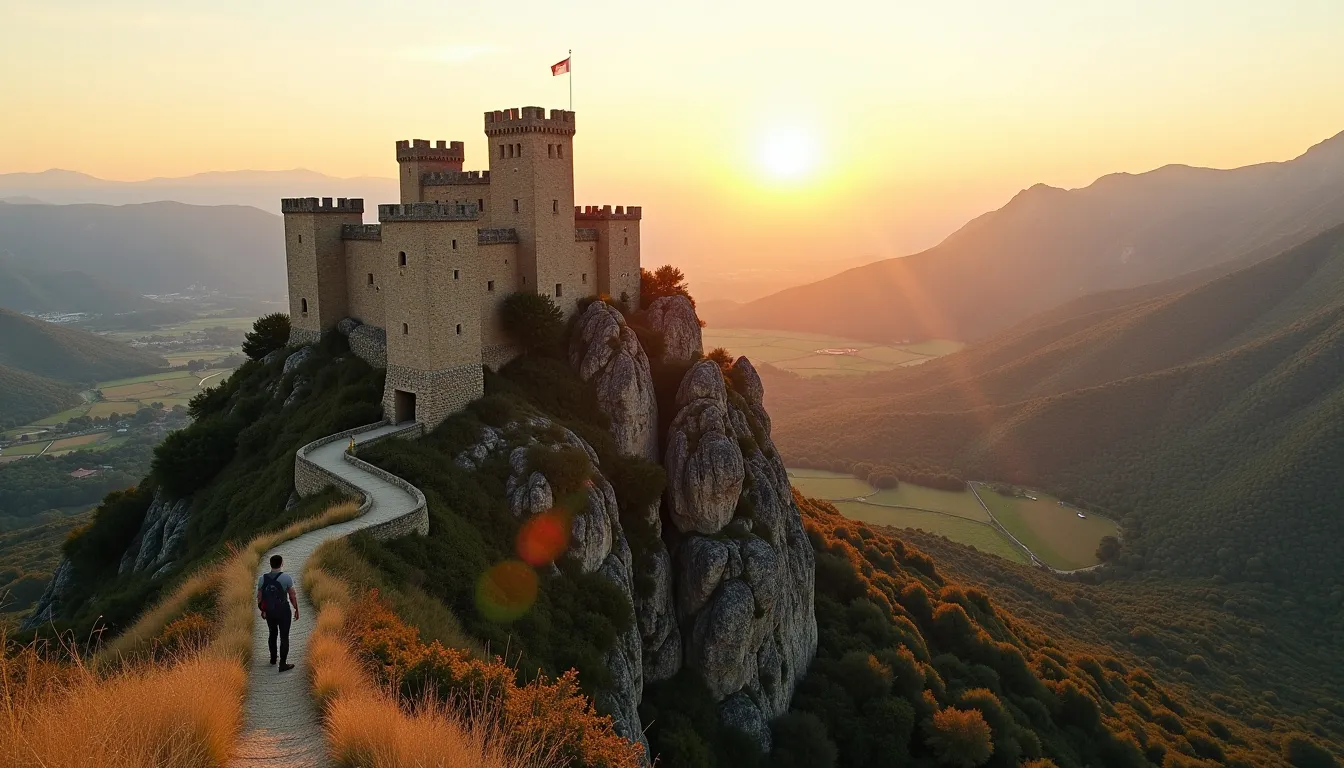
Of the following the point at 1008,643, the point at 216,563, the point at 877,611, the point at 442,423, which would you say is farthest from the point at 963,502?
the point at 216,563

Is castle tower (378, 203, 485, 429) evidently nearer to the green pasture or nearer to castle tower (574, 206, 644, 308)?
castle tower (574, 206, 644, 308)

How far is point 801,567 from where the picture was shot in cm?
5366

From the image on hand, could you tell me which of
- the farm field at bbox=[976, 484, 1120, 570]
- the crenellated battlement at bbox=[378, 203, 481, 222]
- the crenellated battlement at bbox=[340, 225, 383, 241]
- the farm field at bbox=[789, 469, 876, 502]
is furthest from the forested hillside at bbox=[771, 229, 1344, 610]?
the crenellated battlement at bbox=[340, 225, 383, 241]

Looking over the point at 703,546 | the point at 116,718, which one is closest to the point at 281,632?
the point at 116,718

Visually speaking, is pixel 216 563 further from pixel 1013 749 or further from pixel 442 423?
pixel 1013 749

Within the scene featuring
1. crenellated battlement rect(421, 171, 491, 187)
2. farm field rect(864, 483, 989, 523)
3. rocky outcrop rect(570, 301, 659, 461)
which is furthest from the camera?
farm field rect(864, 483, 989, 523)

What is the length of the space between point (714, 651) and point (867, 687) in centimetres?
1378

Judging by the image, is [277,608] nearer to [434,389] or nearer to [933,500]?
[434,389]

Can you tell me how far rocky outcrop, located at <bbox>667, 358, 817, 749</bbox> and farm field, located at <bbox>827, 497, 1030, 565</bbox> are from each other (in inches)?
2778

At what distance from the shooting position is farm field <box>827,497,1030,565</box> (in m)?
118

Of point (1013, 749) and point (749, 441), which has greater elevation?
point (749, 441)

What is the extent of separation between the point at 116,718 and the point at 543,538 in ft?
82.3

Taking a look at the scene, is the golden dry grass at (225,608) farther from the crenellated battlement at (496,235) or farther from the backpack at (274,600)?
the crenellated battlement at (496,235)

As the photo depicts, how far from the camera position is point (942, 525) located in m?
125
